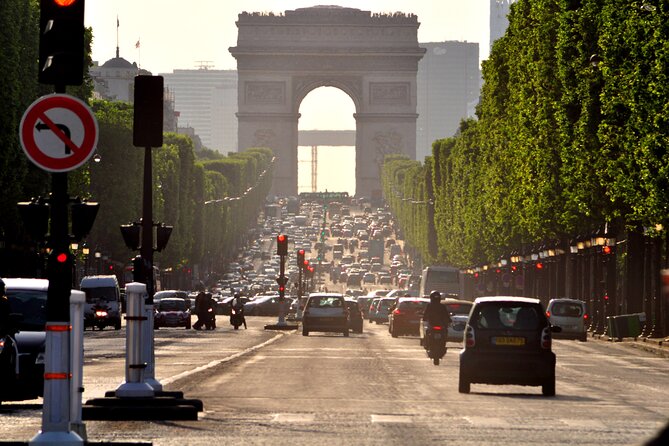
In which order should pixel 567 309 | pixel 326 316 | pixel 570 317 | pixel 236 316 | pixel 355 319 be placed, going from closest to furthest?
pixel 326 316 → pixel 570 317 → pixel 567 309 → pixel 355 319 → pixel 236 316

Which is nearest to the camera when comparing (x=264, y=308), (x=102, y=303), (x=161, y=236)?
(x=161, y=236)

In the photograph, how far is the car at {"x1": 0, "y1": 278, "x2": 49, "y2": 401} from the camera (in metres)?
24.7

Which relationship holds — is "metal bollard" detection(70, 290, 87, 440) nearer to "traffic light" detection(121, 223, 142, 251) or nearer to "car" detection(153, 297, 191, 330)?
"traffic light" detection(121, 223, 142, 251)

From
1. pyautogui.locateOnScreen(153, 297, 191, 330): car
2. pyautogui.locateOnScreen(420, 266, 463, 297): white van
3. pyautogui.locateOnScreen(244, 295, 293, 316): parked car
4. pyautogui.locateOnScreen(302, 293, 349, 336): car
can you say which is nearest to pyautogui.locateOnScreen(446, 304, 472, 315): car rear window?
pyautogui.locateOnScreen(302, 293, 349, 336): car

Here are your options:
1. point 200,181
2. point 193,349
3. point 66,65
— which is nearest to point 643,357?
point 193,349

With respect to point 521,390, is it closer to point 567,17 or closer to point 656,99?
point 656,99

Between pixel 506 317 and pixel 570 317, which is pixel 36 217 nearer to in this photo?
pixel 506 317

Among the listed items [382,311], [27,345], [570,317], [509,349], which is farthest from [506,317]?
[382,311]

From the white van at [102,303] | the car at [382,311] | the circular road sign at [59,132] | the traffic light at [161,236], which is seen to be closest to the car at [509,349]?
the traffic light at [161,236]

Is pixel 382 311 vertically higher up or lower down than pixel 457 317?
lower down

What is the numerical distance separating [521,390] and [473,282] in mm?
104034

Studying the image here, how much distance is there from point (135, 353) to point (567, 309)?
46.6 m

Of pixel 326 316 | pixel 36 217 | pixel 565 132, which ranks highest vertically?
pixel 565 132

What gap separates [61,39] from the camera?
56.9ft
